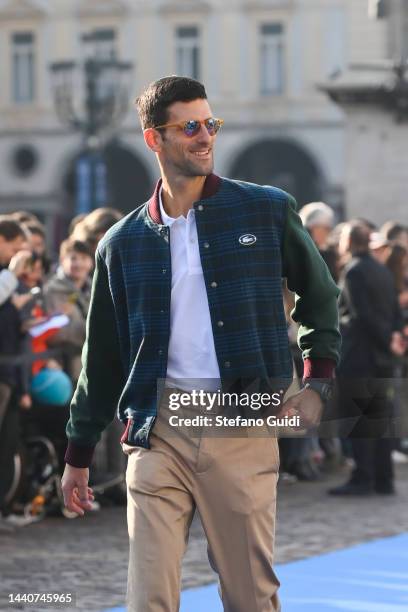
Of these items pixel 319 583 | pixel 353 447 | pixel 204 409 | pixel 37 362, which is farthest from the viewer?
pixel 353 447

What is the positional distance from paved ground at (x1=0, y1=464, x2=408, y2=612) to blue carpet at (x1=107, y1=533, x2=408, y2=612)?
0.20 meters

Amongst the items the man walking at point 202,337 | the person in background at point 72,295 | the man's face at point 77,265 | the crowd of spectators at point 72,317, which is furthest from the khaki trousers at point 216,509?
the man's face at point 77,265

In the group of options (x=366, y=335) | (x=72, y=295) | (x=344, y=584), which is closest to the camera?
(x=344, y=584)

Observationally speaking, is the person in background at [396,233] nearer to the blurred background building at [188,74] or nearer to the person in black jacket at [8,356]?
the person in black jacket at [8,356]

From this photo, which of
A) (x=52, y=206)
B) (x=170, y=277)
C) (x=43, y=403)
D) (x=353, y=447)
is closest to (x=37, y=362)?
(x=43, y=403)

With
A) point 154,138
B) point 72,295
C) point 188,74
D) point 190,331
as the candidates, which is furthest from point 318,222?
point 188,74

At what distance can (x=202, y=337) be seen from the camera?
432cm

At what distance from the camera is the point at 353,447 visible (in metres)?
10.9

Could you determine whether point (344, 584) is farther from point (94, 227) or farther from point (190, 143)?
point (94, 227)

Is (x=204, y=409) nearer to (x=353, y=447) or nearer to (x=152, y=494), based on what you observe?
(x=152, y=494)

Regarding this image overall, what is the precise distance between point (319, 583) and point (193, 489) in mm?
3206

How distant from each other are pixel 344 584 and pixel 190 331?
336cm

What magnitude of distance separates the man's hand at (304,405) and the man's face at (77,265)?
5.84 m

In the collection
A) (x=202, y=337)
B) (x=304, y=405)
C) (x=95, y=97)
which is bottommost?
(x=95, y=97)
